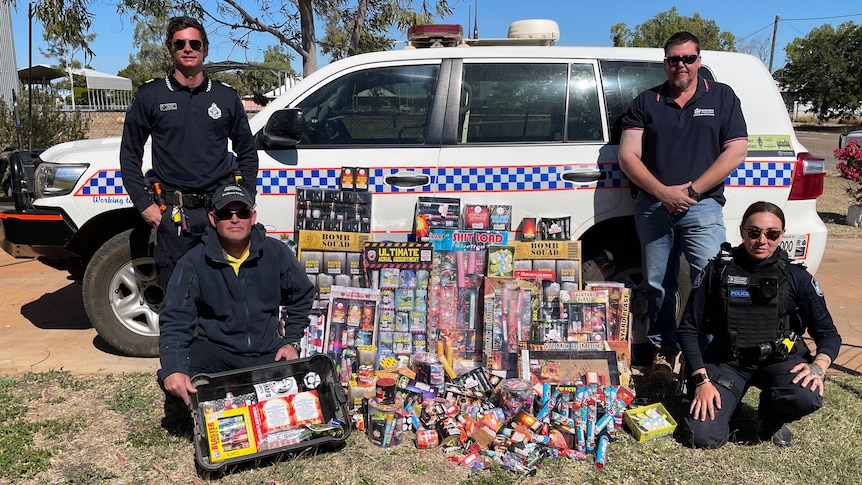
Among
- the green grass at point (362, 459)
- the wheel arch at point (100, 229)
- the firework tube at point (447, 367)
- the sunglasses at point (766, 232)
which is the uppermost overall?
the sunglasses at point (766, 232)

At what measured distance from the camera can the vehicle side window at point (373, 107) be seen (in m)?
3.92

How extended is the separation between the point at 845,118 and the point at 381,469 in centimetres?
4814

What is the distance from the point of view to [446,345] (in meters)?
3.79

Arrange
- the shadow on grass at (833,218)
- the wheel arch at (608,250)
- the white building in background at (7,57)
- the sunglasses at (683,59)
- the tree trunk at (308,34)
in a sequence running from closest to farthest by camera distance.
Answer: the sunglasses at (683,59) < the wheel arch at (608,250) < the tree trunk at (308,34) < the shadow on grass at (833,218) < the white building in background at (7,57)

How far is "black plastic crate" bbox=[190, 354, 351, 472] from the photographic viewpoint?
281 cm

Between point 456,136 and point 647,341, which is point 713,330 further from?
point 456,136

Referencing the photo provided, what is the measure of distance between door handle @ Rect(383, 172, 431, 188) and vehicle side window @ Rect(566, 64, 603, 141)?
928 millimetres

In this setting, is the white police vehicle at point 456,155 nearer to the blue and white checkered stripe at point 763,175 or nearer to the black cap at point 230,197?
the blue and white checkered stripe at point 763,175

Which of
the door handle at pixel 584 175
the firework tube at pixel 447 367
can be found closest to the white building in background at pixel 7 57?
the firework tube at pixel 447 367

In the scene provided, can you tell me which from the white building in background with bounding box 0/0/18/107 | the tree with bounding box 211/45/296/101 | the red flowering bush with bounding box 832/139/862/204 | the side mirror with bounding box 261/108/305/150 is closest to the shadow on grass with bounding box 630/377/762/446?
the side mirror with bounding box 261/108/305/150

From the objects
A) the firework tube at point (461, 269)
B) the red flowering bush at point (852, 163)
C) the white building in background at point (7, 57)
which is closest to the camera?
the firework tube at point (461, 269)

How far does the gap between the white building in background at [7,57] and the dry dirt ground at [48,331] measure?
1171 centimetres

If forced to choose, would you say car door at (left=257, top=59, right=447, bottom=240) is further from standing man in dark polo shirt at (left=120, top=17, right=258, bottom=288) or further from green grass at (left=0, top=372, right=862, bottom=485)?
green grass at (left=0, top=372, right=862, bottom=485)

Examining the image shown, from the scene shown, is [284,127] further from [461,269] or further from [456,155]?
[461,269]
